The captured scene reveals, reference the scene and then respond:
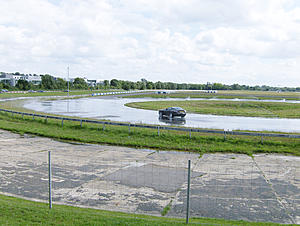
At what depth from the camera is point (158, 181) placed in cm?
1203

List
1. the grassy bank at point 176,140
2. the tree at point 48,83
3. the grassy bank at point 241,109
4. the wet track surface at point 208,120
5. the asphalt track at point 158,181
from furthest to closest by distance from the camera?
the tree at point 48,83, the grassy bank at point 241,109, the wet track surface at point 208,120, the grassy bank at point 176,140, the asphalt track at point 158,181

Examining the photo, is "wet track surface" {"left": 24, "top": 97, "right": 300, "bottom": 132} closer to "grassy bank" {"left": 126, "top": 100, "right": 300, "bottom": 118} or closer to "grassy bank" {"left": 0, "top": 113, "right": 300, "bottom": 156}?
"grassy bank" {"left": 126, "top": 100, "right": 300, "bottom": 118}

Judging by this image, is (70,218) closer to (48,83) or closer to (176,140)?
(176,140)

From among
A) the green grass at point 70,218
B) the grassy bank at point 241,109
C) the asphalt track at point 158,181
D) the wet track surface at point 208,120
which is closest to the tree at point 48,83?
the grassy bank at point 241,109

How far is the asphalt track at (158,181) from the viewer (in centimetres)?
932

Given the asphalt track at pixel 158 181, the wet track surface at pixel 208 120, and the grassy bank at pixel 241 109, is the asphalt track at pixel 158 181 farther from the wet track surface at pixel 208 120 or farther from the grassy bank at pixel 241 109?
the grassy bank at pixel 241 109

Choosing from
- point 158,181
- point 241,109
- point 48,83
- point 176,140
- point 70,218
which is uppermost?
point 48,83

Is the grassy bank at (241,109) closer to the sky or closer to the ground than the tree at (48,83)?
closer to the ground

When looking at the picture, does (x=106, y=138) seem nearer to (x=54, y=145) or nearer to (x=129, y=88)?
(x=54, y=145)

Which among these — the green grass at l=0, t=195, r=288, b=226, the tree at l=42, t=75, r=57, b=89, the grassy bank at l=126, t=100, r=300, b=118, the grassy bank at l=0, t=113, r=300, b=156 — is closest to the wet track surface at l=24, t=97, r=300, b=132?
the grassy bank at l=126, t=100, r=300, b=118

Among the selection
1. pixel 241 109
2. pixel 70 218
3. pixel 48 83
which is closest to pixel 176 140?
pixel 70 218

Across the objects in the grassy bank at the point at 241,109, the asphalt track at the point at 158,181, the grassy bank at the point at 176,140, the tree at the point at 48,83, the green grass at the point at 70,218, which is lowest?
the asphalt track at the point at 158,181

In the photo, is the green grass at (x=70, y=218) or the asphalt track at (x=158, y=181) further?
the asphalt track at (x=158, y=181)

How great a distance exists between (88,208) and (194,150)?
1053 cm
